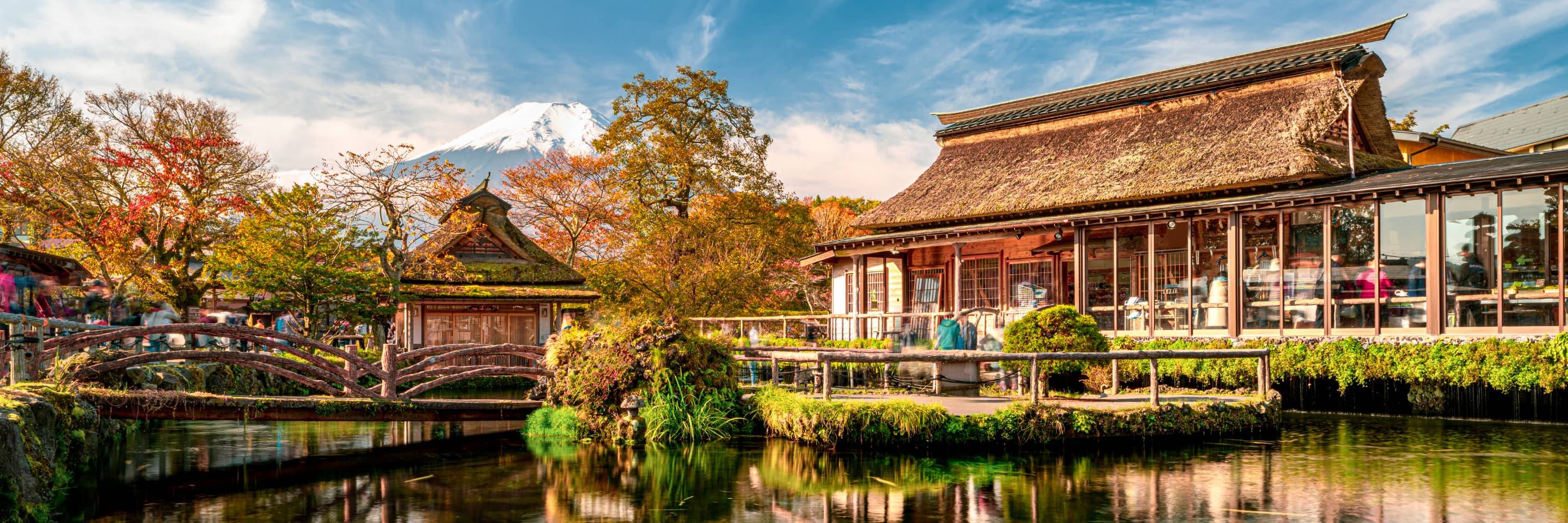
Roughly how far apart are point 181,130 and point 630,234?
14867 mm

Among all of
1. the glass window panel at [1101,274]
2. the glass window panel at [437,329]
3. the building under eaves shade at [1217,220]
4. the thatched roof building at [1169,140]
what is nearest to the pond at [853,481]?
the building under eaves shade at [1217,220]

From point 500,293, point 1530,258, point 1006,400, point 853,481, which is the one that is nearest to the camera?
point 853,481

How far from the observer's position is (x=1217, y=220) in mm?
19891

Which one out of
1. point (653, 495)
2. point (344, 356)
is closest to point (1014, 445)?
point (653, 495)

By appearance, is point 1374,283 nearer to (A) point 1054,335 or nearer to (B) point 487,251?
(A) point 1054,335

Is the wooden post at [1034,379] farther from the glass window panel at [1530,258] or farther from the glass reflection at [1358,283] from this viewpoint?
the glass window panel at [1530,258]

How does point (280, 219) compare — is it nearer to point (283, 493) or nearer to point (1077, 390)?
point (283, 493)

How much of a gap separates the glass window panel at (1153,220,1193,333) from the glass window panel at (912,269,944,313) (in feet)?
18.8

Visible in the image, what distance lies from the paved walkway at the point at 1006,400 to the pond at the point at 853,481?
72 centimetres

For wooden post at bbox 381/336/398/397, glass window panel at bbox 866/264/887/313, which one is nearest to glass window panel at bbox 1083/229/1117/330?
glass window panel at bbox 866/264/887/313

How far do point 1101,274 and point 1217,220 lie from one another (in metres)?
3.35

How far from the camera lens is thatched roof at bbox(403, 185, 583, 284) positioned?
29734 millimetres

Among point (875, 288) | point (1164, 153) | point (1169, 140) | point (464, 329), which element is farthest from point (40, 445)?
point (1169, 140)

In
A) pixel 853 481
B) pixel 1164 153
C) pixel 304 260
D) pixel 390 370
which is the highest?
pixel 1164 153
